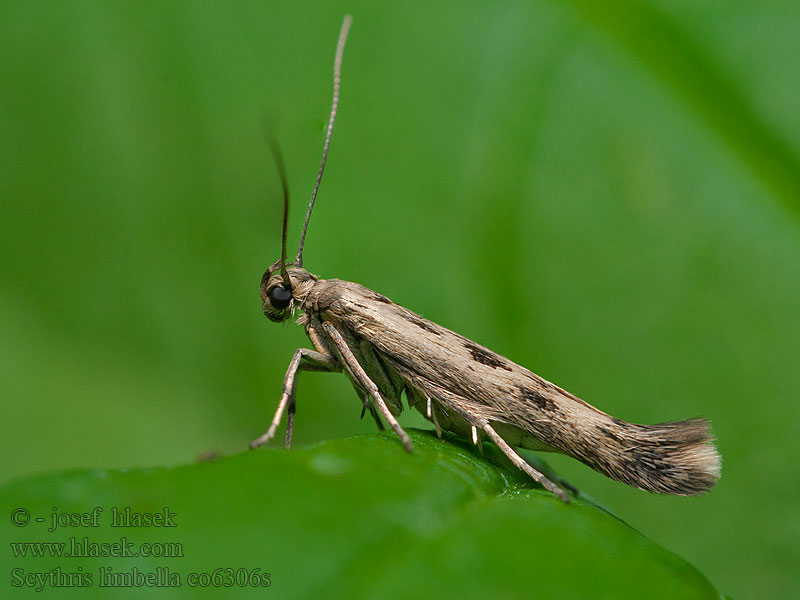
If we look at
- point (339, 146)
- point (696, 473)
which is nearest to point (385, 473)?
point (696, 473)

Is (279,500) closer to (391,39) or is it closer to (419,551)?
(419,551)

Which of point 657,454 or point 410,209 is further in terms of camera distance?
point 410,209

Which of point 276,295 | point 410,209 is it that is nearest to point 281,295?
point 276,295

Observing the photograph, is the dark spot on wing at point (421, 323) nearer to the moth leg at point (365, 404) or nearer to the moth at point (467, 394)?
the moth at point (467, 394)

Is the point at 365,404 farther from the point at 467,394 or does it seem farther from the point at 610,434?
the point at 610,434

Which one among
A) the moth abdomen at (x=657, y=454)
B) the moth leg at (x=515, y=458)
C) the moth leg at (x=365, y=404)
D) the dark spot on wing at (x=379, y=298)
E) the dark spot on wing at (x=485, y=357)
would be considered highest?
the dark spot on wing at (x=379, y=298)

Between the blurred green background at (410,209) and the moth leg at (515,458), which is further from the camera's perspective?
the blurred green background at (410,209)

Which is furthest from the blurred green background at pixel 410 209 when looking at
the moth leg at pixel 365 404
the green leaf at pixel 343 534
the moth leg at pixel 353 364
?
the green leaf at pixel 343 534
